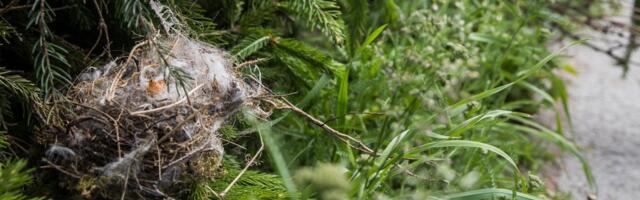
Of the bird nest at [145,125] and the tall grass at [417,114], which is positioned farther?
the tall grass at [417,114]

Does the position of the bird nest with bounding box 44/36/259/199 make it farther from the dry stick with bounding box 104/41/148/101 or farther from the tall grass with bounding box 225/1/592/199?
the tall grass with bounding box 225/1/592/199

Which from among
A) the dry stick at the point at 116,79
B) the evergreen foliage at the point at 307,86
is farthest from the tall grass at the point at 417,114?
the dry stick at the point at 116,79

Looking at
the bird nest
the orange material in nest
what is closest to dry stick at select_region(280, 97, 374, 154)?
the bird nest

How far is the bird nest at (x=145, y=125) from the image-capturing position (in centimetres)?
116

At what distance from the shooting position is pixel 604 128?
3367mm

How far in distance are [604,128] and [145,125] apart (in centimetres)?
276

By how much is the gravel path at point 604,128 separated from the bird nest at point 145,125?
1.75 meters

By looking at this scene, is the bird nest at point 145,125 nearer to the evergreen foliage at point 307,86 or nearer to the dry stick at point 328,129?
the evergreen foliage at point 307,86

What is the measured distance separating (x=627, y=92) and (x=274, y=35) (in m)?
2.90

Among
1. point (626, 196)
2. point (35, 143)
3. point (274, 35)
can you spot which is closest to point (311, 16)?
point (274, 35)

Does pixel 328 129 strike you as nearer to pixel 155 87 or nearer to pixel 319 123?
pixel 319 123

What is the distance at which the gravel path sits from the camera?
2777mm

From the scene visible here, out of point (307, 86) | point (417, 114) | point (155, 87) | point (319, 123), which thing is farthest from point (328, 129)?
point (417, 114)

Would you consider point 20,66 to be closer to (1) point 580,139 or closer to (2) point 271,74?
(2) point 271,74
